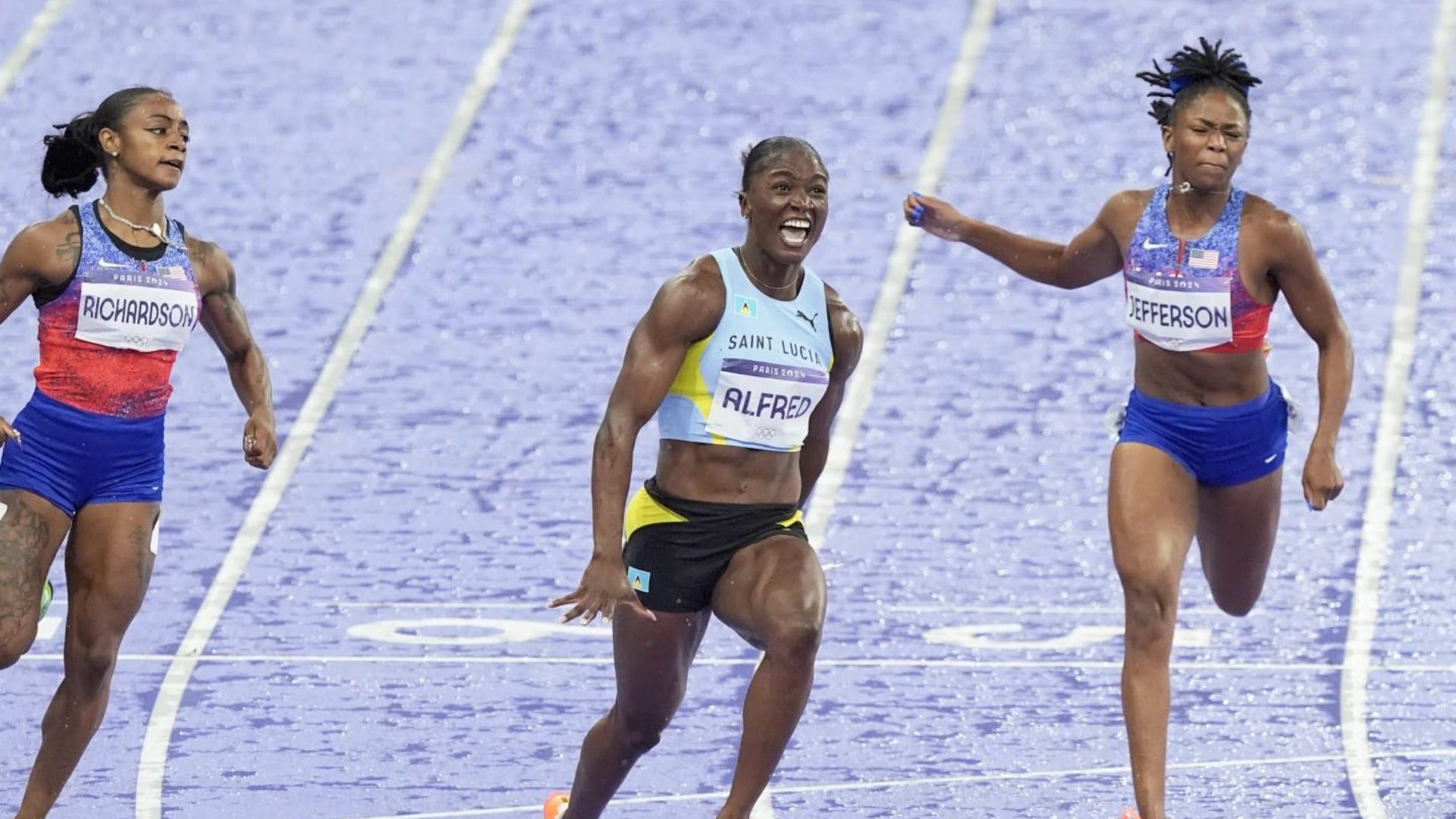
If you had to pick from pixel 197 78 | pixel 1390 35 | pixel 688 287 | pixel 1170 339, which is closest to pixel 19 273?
pixel 688 287

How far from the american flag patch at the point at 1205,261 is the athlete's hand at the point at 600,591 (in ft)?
5.31

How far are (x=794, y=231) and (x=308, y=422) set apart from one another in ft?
16.1

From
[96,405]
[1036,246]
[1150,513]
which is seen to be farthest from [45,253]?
[1150,513]

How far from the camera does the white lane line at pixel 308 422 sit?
761 centimetres

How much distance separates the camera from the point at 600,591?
233 inches

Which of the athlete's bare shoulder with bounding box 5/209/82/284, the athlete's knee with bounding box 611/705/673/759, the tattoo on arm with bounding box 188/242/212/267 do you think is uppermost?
the tattoo on arm with bounding box 188/242/212/267

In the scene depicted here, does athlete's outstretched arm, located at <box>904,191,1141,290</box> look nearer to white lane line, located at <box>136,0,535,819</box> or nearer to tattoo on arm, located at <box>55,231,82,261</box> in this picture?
tattoo on arm, located at <box>55,231,82,261</box>

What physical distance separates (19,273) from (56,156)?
0.41 metres

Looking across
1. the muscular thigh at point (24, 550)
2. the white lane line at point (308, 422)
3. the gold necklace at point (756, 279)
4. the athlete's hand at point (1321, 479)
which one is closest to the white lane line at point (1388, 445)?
the athlete's hand at point (1321, 479)

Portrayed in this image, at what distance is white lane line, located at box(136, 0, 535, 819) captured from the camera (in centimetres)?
761

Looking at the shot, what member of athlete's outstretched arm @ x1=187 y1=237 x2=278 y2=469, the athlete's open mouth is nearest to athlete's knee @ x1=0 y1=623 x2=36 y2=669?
athlete's outstretched arm @ x1=187 y1=237 x2=278 y2=469

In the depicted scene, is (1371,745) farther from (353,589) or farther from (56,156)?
(56,156)

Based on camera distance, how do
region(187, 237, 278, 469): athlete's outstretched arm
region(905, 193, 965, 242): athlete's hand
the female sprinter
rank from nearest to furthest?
the female sprinter, region(187, 237, 278, 469): athlete's outstretched arm, region(905, 193, 965, 242): athlete's hand

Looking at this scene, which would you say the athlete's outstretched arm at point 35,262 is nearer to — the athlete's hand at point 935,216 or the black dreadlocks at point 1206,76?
the athlete's hand at point 935,216
